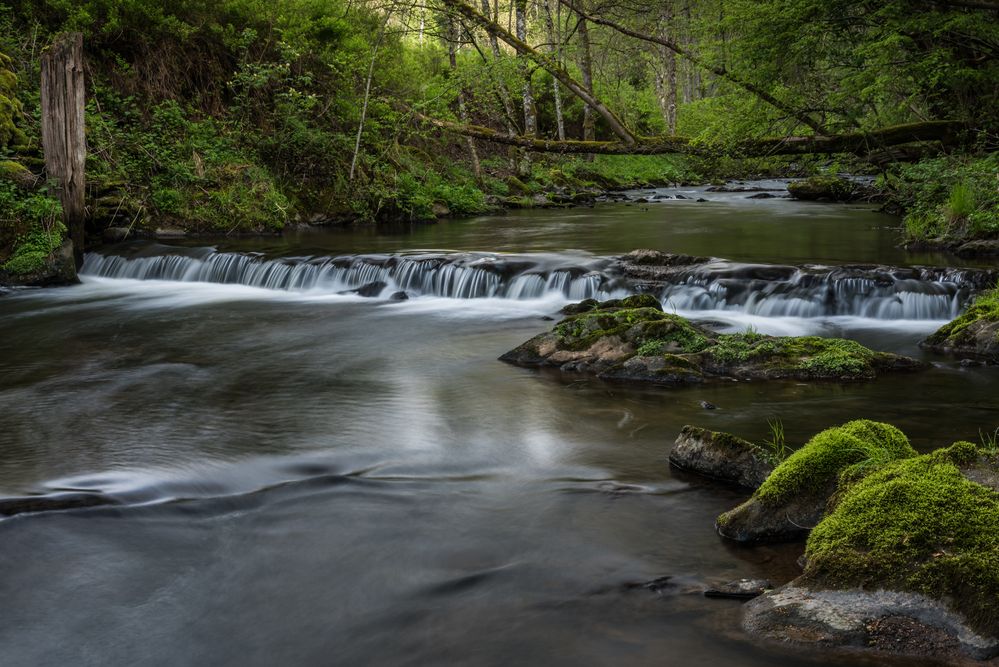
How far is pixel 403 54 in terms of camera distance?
24078mm

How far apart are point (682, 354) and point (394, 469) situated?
130 inches

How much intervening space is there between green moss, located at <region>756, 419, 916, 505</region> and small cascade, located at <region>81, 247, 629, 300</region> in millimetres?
7549

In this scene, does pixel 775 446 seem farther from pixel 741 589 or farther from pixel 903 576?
pixel 903 576

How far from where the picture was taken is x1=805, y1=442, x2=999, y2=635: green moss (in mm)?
2939

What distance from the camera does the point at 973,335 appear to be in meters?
8.26

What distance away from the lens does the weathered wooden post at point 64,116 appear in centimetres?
1352

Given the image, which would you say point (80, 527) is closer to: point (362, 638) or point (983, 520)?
point (362, 638)

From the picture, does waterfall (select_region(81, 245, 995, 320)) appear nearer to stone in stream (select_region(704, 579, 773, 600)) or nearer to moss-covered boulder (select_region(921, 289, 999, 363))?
moss-covered boulder (select_region(921, 289, 999, 363))

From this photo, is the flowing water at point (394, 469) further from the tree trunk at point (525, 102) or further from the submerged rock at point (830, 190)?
the submerged rock at point (830, 190)

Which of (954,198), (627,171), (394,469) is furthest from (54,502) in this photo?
(627,171)

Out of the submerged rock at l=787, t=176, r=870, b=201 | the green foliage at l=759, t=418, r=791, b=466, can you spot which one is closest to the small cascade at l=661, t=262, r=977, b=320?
the green foliage at l=759, t=418, r=791, b=466

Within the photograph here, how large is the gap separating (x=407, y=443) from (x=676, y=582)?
2901 millimetres

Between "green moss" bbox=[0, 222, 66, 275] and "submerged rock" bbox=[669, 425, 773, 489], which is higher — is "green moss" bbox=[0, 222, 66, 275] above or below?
above

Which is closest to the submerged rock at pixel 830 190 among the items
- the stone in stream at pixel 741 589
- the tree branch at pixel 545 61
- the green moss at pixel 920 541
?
the tree branch at pixel 545 61
